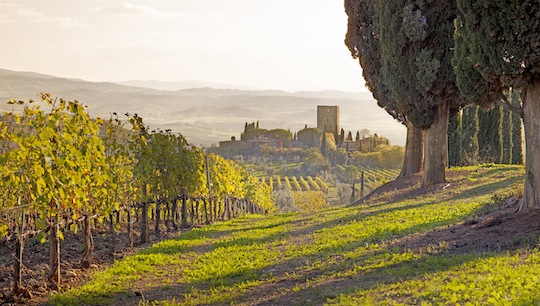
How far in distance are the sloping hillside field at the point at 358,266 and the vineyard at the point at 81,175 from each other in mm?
1481

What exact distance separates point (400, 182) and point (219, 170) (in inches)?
394

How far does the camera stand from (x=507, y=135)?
50250 millimetres

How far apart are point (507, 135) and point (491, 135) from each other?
3311 millimetres

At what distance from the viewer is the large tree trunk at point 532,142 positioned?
45.0ft

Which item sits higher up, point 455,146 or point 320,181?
point 455,146

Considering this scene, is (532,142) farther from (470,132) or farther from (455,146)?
(470,132)

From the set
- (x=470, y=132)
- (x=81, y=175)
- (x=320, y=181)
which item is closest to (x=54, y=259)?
(x=81, y=175)

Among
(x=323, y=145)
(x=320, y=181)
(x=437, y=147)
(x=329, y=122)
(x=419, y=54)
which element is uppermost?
(x=329, y=122)

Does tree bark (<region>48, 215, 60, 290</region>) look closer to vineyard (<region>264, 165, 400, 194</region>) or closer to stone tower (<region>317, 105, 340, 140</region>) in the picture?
vineyard (<region>264, 165, 400, 194</region>)

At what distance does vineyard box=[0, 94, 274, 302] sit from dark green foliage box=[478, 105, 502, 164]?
21.4 metres

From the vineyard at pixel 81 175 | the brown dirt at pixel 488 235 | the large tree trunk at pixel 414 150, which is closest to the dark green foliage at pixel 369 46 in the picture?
the large tree trunk at pixel 414 150

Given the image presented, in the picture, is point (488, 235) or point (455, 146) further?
point (455, 146)

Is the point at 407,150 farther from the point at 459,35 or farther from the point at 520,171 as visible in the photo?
the point at 459,35

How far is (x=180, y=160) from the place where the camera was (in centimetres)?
2494
